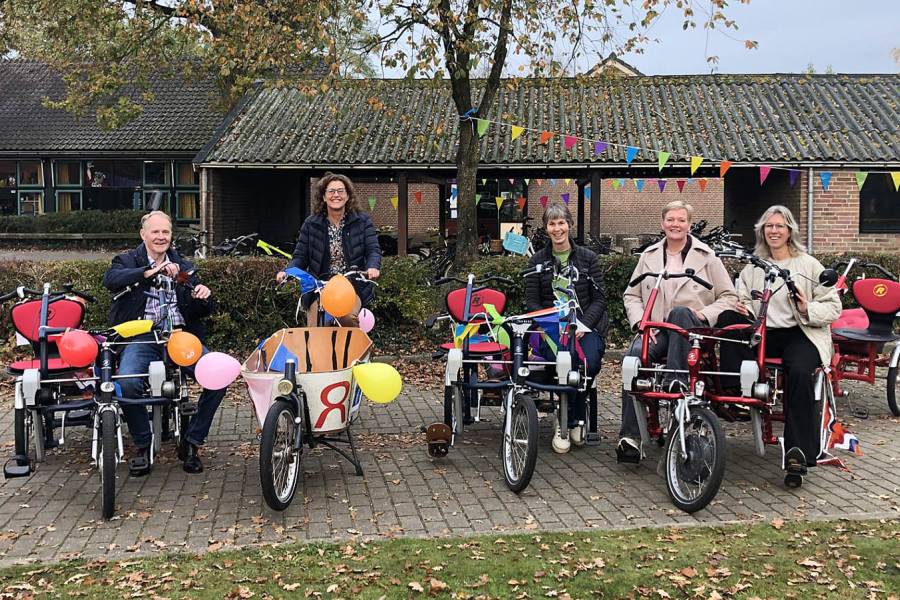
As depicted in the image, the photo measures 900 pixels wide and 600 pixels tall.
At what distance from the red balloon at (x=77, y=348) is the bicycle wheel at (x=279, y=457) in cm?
122

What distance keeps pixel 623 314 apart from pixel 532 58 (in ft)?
13.1

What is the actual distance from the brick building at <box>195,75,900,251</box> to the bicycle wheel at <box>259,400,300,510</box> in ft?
38.5

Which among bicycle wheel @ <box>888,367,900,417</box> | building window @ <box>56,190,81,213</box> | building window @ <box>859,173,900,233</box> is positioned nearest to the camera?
bicycle wheel @ <box>888,367,900,417</box>

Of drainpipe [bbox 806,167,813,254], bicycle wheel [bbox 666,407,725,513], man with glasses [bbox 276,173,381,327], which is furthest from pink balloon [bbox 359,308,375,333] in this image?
drainpipe [bbox 806,167,813,254]

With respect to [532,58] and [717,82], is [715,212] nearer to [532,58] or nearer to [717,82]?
[717,82]

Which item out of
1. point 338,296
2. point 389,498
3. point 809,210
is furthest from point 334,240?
point 809,210

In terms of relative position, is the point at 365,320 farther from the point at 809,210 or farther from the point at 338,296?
the point at 809,210

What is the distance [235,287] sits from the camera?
9.45 meters

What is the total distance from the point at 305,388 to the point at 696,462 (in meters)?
2.26

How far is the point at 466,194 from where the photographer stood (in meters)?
12.2

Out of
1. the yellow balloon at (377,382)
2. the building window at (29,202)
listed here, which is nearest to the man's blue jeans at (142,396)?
the yellow balloon at (377,382)

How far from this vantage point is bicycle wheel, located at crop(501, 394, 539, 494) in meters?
5.04

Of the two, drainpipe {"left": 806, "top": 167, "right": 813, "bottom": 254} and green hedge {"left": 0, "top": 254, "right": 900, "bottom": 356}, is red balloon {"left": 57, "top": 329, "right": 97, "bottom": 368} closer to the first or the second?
green hedge {"left": 0, "top": 254, "right": 900, "bottom": 356}

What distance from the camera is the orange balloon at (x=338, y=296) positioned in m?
5.62
